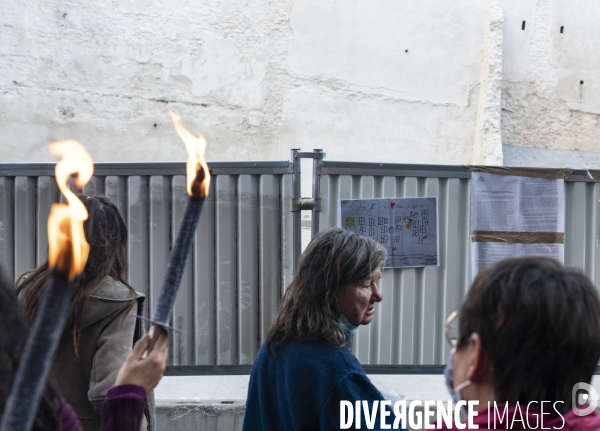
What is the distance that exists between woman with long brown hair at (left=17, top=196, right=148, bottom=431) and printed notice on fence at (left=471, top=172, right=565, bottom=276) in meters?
2.62

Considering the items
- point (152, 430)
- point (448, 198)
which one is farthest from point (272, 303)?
point (152, 430)

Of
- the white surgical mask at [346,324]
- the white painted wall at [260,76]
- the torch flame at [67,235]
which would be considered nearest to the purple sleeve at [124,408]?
the torch flame at [67,235]

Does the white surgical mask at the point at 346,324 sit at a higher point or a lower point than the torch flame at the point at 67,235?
lower

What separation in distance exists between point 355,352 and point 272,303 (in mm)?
645

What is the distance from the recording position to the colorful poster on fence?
4.25 m

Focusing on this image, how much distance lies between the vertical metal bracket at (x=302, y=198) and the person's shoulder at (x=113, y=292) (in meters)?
1.92

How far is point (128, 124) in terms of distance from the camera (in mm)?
11867

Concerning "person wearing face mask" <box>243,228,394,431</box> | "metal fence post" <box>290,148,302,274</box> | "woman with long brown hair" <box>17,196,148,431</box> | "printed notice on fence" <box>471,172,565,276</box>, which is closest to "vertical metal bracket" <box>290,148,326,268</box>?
"metal fence post" <box>290,148,302,274</box>

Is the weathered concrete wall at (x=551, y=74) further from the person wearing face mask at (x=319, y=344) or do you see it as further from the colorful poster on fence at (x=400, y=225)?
the person wearing face mask at (x=319, y=344)

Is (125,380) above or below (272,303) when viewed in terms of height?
above

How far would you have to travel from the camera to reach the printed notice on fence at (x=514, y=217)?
4293 mm

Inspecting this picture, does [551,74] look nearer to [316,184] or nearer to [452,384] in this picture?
[316,184]

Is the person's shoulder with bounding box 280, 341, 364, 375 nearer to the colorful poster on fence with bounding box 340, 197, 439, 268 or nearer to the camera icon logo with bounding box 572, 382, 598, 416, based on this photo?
the camera icon logo with bounding box 572, 382, 598, 416

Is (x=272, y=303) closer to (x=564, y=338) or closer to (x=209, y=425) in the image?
(x=209, y=425)
